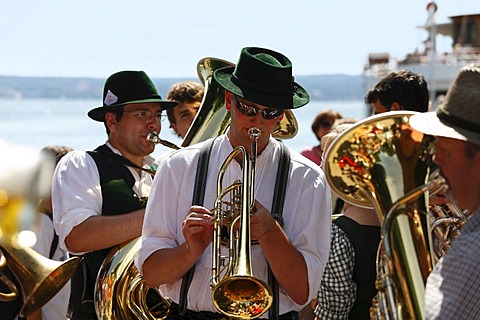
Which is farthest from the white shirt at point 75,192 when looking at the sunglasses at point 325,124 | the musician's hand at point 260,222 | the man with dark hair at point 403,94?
the sunglasses at point 325,124

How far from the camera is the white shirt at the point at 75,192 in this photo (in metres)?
5.45

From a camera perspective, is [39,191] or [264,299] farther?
[39,191]

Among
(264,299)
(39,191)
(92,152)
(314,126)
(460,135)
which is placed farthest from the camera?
(314,126)

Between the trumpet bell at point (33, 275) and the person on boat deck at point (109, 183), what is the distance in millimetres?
117

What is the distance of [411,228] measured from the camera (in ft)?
11.6

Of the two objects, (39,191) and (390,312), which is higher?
(390,312)

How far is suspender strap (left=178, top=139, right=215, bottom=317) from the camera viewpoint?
13.8ft

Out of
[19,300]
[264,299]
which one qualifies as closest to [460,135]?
[264,299]

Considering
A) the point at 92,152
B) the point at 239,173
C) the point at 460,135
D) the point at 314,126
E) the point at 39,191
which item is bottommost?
the point at 314,126

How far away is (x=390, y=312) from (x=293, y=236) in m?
0.93

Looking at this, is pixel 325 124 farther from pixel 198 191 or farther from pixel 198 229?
pixel 198 229

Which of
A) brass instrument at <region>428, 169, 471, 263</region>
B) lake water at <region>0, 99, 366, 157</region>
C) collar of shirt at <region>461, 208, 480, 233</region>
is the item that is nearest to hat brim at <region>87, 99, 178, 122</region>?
lake water at <region>0, 99, 366, 157</region>

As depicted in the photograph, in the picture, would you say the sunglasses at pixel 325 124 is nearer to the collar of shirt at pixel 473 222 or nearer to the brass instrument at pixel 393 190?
the brass instrument at pixel 393 190

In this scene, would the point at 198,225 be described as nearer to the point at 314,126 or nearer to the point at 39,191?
the point at 39,191
